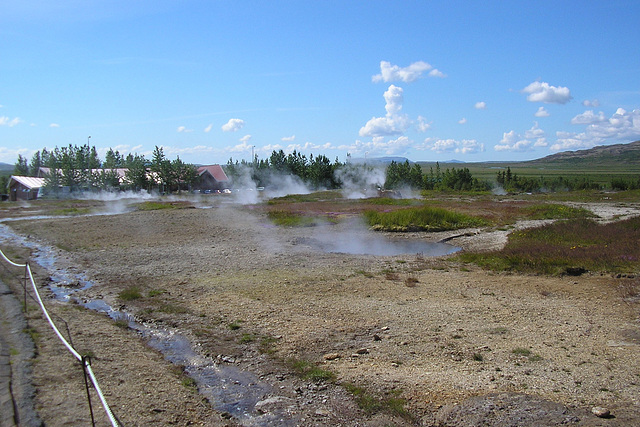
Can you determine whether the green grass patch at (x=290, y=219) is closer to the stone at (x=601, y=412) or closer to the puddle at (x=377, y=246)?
the puddle at (x=377, y=246)

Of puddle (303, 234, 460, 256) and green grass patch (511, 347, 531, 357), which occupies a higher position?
green grass patch (511, 347, 531, 357)

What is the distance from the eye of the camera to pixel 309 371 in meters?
9.35

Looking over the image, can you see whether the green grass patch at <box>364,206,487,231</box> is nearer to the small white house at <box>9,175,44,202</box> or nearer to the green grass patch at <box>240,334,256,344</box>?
the green grass patch at <box>240,334,256,344</box>

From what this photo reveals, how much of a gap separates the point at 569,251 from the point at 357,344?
1370cm

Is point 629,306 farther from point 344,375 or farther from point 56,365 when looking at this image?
point 56,365

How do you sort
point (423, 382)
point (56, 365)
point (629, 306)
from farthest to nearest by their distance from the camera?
point (629, 306) < point (56, 365) < point (423, 382)

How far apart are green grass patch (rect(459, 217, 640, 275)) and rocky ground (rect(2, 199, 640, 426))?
1149mm

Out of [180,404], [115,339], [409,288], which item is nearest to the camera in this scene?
[180,404]

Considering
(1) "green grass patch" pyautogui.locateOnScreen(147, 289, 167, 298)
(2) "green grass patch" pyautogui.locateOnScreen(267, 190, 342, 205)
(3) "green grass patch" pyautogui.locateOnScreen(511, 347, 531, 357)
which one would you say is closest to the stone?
(3) "green grass patch" pyautogui.locateOnScreen(511, 347, 531, 357)

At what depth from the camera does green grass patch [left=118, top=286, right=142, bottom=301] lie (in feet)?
50.5

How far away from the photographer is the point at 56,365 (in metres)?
9.28

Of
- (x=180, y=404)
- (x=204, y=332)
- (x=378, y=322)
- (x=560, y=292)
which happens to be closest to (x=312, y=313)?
(x=378, y=322)

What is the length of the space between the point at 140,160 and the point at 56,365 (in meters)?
91.9

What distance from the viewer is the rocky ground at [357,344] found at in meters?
7.63
